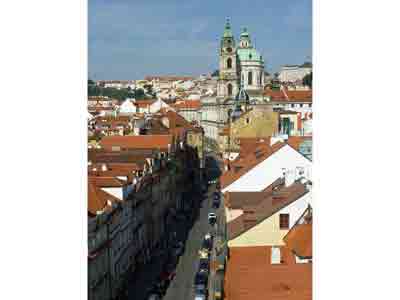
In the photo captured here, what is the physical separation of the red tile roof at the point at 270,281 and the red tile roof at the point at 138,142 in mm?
5133

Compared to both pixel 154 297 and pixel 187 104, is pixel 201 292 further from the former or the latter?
pixel 187 104

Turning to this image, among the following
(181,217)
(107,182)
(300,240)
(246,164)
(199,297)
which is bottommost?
(199,297)

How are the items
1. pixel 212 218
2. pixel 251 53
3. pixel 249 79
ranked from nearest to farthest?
pixel 251 53
pixel 212 218
pixel 249 79

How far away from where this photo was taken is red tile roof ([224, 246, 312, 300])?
3.40 m

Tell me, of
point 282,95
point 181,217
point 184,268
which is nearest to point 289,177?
point 184,268

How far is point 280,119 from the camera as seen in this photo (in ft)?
31.0

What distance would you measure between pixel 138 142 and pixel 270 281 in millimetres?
6546

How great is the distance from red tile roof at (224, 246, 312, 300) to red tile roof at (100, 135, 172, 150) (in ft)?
16.8

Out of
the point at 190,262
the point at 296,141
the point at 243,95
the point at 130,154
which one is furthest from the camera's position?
the point at 243,95

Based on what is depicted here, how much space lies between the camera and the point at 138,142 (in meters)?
10.1

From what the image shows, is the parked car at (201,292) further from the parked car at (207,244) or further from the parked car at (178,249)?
the parked car at (178,249)

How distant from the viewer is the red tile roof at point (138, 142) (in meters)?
9.45
